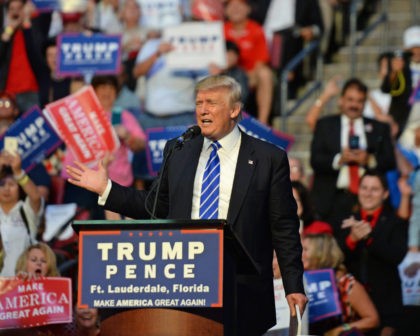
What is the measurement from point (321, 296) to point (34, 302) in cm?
209

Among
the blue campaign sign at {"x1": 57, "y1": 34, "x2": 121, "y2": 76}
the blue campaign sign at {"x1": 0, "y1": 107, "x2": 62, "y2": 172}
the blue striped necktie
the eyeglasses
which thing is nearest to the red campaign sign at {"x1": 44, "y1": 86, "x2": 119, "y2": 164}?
the blue campaign sign at {"x1": 0, "y1": 107, "x2": 62, "y2": 172}

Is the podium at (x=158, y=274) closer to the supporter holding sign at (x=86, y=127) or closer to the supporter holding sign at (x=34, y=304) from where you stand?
the supporter holding sign at (x=34, y=304)

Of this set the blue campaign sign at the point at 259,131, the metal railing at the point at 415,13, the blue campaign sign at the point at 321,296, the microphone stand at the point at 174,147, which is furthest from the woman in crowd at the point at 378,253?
the metal railing at the point at 415,13

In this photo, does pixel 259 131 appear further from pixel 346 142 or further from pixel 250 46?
pixel 250 46

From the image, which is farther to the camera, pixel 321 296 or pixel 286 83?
pixel 286 83

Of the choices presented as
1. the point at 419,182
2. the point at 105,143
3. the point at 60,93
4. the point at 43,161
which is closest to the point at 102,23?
the point at 60,93

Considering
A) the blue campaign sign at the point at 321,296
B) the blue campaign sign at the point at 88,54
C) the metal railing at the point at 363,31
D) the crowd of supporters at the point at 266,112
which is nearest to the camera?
the blue campaign sign at the point at 321,296

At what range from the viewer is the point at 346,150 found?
39.5 feet

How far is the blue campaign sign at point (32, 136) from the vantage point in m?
12.2

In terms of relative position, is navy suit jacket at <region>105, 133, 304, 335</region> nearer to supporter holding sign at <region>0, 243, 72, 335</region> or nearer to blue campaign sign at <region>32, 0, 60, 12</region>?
supporter holding sign at <region>0, 243, 72, 335</region>

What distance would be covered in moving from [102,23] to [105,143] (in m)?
4.30

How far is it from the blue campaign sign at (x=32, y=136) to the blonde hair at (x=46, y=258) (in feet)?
6.43

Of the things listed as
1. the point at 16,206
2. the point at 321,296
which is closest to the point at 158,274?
the point at 321,296

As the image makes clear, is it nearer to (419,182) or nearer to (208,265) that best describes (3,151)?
(419,182)
